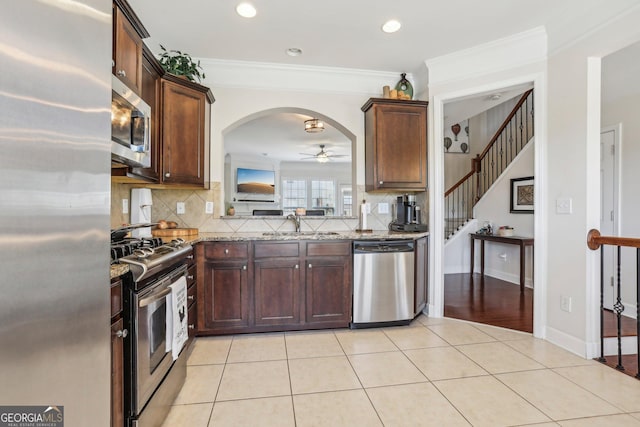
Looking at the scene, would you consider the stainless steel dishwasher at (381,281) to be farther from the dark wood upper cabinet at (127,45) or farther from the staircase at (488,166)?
the staircase at (488,166)

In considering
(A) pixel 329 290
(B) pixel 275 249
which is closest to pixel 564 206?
(A) pixel 329 290

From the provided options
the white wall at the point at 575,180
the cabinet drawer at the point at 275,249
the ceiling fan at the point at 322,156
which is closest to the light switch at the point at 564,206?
the white wall at the point at 575,180

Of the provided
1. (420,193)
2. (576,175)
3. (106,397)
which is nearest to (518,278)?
(420,193)

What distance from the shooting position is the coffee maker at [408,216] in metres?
3.42

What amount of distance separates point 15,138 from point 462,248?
235 inches

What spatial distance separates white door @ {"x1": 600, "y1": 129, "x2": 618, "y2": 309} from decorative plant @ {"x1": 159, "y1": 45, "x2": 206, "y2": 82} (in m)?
4.63

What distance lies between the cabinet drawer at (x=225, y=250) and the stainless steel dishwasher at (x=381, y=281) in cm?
102

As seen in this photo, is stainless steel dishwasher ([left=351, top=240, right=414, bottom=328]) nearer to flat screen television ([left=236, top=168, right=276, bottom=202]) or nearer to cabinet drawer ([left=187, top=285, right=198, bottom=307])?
cabinet drawer ([left=187, top=285, right=198, bottom=307])

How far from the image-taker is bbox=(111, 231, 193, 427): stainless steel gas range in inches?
55.2

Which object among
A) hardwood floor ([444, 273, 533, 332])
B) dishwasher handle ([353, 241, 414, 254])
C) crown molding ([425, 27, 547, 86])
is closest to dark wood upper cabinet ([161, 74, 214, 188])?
dishwasher handle ([353, 241, 414, 254])

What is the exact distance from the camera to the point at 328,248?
9.78 ft

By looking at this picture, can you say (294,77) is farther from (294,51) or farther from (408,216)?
(408,216)

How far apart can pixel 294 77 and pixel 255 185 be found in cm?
578

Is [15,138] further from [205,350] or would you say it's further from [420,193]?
[420,193]
